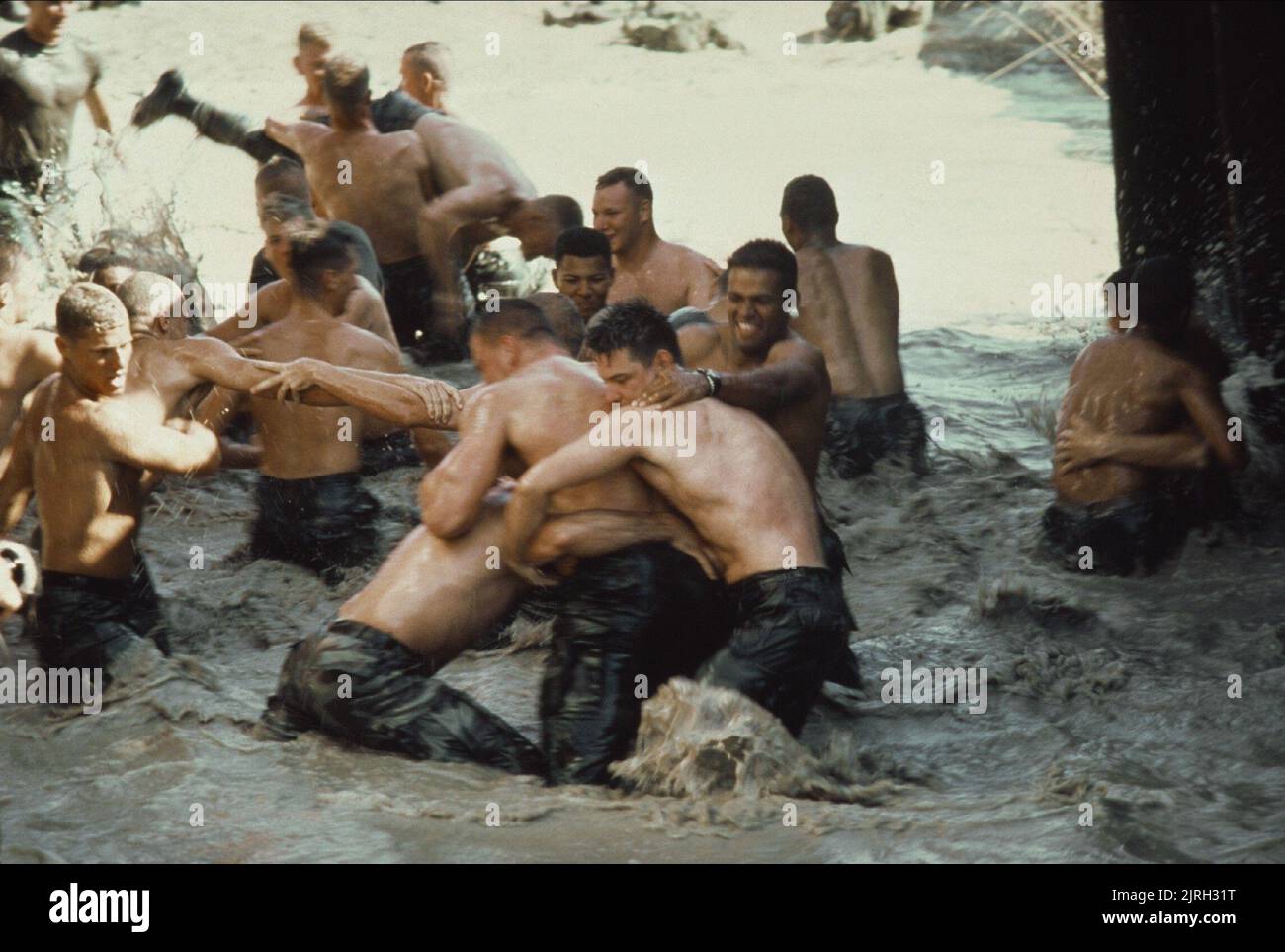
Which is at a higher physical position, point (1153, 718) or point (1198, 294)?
point (1198, 294)

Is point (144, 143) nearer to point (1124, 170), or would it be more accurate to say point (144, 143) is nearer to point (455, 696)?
point (1124, 170)

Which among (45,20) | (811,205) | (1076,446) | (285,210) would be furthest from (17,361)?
(1076,446)

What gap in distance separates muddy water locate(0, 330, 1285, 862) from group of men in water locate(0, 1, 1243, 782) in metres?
0.14

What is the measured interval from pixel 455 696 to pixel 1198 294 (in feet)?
14.7

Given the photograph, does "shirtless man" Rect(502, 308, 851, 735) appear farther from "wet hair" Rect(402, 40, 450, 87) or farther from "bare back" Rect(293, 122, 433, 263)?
"wet hair" Rect(402, 40, 450, 87)

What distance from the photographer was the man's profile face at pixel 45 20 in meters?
7.68

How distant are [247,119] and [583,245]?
8.71 feet

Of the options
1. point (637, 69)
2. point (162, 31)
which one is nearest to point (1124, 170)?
point (637, 69)

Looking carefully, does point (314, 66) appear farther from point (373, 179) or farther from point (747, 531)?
point (747, 531)

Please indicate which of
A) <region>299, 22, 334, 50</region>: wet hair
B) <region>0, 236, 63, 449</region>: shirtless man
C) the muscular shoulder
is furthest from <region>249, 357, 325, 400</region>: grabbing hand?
<region>299, 22, 334, 50</region>: wet hair

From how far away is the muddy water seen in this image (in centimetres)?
408

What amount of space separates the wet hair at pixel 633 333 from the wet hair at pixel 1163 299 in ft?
6.17

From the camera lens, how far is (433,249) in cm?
763

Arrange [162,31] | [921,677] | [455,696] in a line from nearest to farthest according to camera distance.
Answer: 1. [455,696]
2. [921,677]
3. [162,31]
